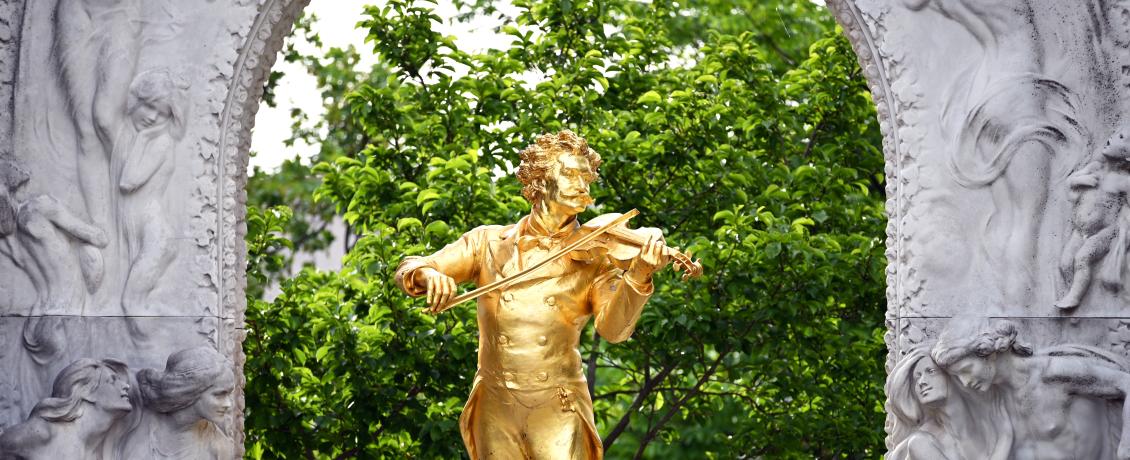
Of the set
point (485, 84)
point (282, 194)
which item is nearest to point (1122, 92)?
point (485, 84)

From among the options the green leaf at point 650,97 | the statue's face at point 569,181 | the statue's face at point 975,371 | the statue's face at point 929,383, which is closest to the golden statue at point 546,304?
the statue's face at point 569,181

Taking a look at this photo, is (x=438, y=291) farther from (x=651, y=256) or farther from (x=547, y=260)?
(x=651, y=256)

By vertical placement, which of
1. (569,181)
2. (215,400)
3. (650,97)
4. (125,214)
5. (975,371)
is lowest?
(215,400)

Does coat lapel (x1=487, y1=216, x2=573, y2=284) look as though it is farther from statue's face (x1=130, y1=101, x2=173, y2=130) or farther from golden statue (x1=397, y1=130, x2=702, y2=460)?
statue's face (x1=130, y1=101, x2=173, y2=130)

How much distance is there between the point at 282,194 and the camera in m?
18.2

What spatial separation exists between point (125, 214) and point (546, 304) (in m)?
1.89

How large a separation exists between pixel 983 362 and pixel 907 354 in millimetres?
317

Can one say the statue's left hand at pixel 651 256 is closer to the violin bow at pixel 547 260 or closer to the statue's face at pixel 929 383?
the violin bow at pixel 547 260

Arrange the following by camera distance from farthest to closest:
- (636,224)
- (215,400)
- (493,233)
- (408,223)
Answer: (636,224), (408,223), (493,233), (215,400)

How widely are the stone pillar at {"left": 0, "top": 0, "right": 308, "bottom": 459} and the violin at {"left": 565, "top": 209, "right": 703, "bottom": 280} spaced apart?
1.61 m

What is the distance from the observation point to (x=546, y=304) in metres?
7.96

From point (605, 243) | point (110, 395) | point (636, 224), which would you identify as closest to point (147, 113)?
point (110, 395)

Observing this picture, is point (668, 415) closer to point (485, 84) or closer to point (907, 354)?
point (485, 84)

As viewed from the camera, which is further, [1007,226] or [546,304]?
[546,304]
